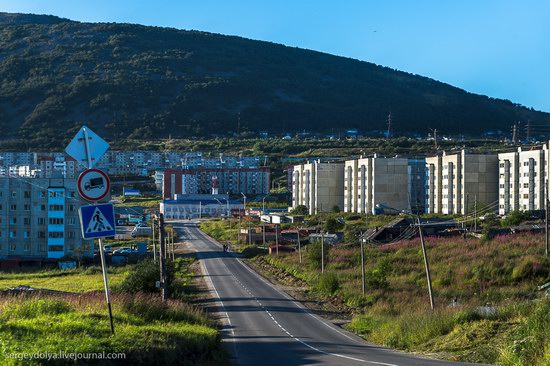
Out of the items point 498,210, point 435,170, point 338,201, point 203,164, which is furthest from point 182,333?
point 203,164

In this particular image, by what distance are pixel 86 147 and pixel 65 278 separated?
36.0m

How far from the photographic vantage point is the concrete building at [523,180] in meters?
67.4

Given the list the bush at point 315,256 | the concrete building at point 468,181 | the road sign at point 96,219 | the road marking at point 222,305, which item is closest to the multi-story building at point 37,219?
the road marking at point 222,305

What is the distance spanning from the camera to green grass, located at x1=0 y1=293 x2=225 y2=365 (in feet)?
31.0

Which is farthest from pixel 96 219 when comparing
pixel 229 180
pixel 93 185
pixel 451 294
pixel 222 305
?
pixel 229 180

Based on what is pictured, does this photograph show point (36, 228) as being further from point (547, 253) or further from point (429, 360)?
point (429, 360)

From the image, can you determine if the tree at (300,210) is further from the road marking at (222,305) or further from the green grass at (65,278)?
the green grass at (65,278)

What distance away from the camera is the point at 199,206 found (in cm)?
11162

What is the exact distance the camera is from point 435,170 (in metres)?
80.6

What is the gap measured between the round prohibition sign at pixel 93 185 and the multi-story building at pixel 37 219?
4964cm

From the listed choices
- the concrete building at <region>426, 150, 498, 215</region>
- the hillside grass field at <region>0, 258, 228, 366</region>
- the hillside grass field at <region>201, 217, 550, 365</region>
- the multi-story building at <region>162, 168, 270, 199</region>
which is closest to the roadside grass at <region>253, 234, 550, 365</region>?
the hillside grass field at <region>201, 217, 550, 365</region>

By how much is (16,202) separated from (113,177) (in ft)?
328

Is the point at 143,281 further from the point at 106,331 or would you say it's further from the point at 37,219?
the point at 37,219

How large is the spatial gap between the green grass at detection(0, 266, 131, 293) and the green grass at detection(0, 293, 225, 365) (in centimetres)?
2348
